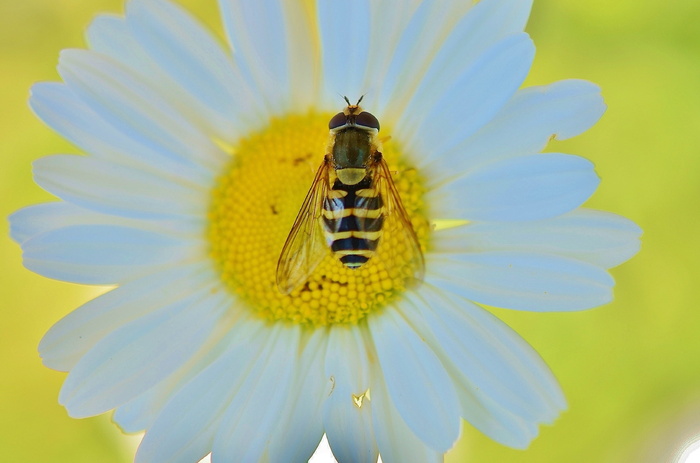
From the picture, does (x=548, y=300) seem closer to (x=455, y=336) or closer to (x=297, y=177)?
(x=455, y=336)

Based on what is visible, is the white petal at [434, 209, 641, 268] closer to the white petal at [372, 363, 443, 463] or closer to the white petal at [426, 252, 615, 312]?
the white petal at [426, 252, 615, 312]

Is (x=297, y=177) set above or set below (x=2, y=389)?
above

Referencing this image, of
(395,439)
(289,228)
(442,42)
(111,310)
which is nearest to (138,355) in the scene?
(111,310)

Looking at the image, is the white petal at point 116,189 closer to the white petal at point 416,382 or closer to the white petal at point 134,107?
the white petal at point 134,107

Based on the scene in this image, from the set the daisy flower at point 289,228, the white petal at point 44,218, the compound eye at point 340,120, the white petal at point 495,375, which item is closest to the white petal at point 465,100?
the daisy flower at point 289,228

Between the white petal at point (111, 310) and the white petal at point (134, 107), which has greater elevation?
the white petal at point (134, 107)

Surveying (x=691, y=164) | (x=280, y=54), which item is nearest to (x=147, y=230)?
(x=280, y=54)

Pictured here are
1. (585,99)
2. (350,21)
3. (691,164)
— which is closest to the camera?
(585,99)
